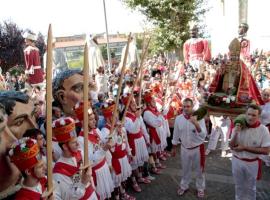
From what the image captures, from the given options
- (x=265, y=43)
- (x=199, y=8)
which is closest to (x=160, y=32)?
(x=199, y=8)

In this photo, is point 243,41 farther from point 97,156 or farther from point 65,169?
point 65,169

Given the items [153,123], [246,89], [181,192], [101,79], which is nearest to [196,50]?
[101,79]

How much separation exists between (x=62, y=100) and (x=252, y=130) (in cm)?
255

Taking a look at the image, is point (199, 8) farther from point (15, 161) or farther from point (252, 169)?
point (15, 161)

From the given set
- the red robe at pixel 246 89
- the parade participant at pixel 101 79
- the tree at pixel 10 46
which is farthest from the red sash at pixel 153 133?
the tree at pixel 10 46

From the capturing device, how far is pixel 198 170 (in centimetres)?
540

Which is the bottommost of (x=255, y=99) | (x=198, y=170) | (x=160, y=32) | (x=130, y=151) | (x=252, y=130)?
(x=198, y=170)

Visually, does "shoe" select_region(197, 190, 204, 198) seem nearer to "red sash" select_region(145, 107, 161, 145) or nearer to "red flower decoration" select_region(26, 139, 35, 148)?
"red sash" select_region(145, 107, 161, 145)

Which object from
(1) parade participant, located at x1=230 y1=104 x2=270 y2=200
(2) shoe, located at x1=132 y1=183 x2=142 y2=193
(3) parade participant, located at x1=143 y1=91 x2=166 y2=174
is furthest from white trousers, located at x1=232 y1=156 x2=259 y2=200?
(3) parade participant, located at x1=143 y1=91 x2=166 y2=174

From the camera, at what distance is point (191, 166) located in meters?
5.51

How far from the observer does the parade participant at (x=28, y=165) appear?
228cm

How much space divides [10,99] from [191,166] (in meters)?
3.52

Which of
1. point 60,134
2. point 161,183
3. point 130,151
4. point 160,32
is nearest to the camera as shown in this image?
point 60,134

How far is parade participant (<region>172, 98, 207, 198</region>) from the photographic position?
5254 mm
